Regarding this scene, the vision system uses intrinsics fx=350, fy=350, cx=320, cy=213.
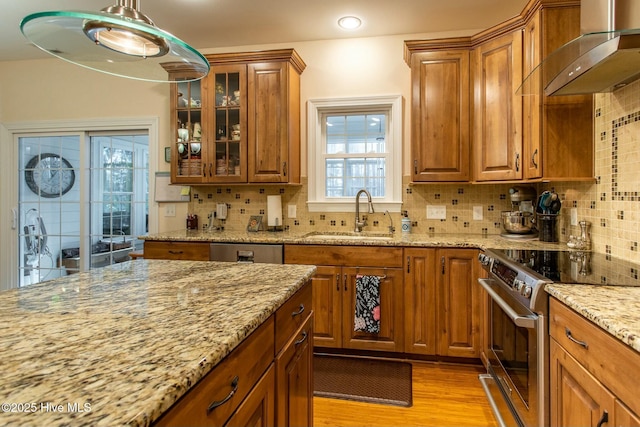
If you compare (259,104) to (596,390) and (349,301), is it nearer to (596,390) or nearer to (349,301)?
(349,301)

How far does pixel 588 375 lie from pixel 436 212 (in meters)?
2.08

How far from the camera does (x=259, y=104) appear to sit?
Result: 3.06 m

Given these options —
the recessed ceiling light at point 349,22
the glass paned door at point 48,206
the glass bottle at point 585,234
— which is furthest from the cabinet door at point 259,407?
the glass paned door at point 48,206

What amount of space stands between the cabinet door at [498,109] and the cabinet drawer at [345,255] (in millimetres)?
939

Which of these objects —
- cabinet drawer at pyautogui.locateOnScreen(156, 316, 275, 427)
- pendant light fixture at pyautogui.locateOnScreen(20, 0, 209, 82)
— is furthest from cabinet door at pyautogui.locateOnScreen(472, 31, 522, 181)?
cabinet drawer at pyautogui.locateOnScreen(156, 316, 275, 427)

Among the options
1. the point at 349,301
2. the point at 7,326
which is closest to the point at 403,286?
the point at 349,301

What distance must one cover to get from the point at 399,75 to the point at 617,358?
9.08ft

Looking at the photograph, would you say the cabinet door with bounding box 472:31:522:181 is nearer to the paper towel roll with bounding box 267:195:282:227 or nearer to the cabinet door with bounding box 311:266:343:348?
the cabinet door with bounding box 311:266:343:348

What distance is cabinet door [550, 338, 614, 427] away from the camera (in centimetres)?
102

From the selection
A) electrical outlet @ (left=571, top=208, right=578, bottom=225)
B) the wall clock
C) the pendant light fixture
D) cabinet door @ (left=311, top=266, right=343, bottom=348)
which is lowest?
cabinet door @ (left=311, top=266, right=343, bottom=348)

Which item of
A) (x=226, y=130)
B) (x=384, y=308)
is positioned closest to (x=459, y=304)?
(x=384, y=308)

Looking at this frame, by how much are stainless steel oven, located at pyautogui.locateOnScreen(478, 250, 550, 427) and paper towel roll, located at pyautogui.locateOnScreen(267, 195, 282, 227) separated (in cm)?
178

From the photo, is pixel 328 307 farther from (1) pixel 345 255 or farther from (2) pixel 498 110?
(2) pixel 498 110

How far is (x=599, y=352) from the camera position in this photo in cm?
103
